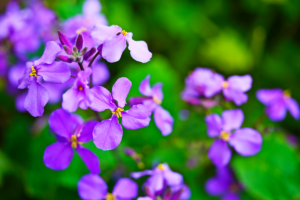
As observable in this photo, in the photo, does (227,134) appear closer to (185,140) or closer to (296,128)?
(185,140)

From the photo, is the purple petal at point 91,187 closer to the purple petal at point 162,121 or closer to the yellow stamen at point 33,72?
the purple petal at point 162,121

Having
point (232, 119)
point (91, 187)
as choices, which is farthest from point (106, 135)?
point (232, 119)

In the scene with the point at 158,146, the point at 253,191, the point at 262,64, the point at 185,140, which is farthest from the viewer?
the point at 262,64

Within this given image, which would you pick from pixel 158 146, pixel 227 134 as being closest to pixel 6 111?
pixel 158 146

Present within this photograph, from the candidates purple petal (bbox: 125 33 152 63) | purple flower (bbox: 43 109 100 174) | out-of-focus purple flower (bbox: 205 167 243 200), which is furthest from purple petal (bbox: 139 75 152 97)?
out-of-focus purple flower (bbox: 205 167 243 200)

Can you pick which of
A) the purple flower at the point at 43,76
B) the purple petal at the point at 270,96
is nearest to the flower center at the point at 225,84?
the purple petal at the point at 270,96

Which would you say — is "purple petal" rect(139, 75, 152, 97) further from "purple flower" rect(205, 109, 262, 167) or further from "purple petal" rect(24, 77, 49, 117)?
"purple petal" rect(24, 77, 49, 117)
